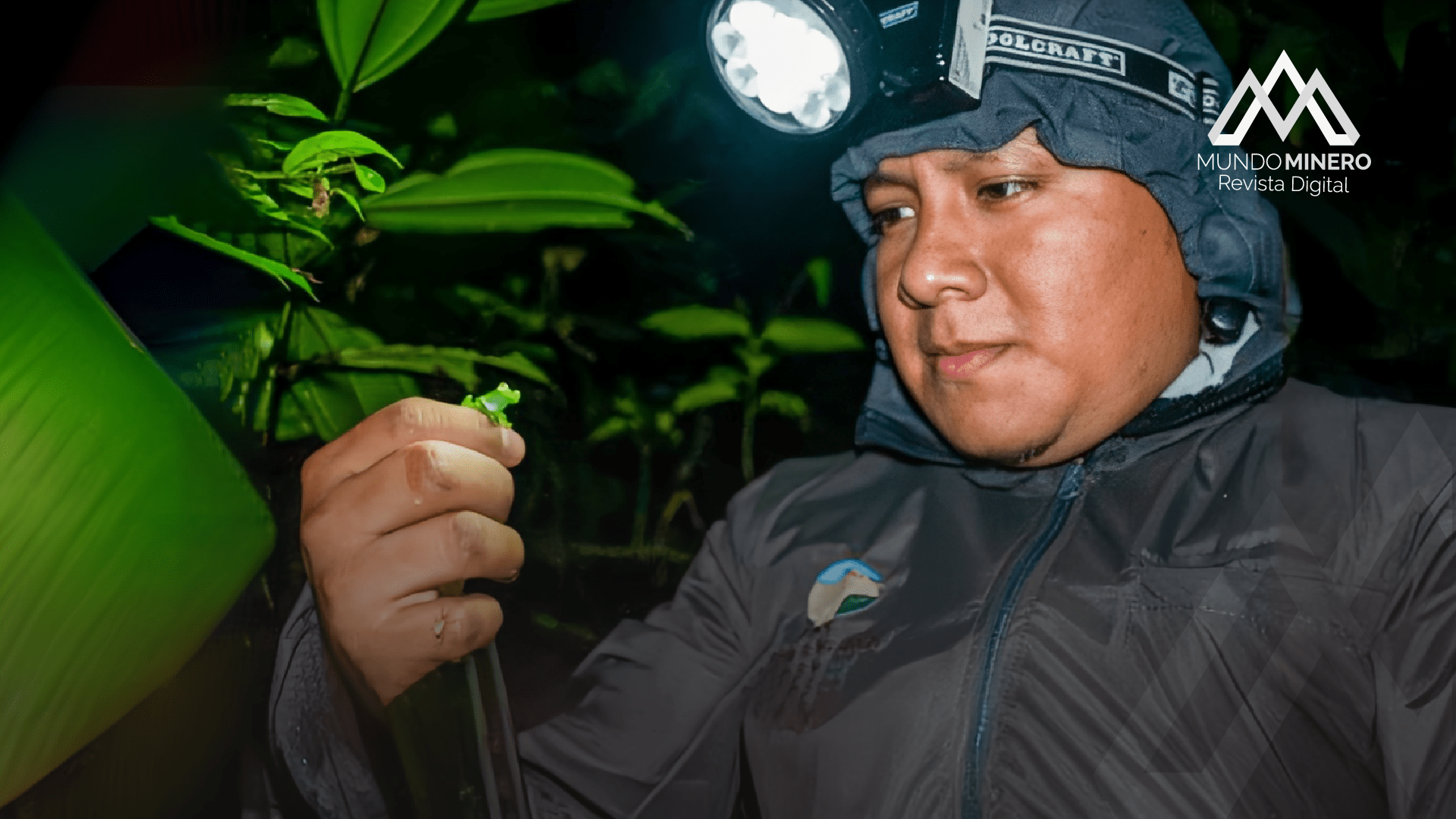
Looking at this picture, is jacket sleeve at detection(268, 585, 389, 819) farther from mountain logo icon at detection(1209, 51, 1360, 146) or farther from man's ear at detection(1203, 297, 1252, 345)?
mountain logo icon at detection(1209, 51, 1360, 146)

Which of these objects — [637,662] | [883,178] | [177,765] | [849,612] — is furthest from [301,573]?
[883,178]

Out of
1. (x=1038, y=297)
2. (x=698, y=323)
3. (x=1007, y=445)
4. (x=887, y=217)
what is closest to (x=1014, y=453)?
(x=1007, y=445)

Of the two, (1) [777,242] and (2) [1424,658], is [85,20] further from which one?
(2) [1424,658]

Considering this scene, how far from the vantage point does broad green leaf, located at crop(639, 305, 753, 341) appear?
1045mm

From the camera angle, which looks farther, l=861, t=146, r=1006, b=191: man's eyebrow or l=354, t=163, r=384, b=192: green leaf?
l=354, t=163, r=384, b=192: green leaf

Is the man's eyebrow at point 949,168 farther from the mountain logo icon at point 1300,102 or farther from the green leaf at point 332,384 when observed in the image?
the green leaf at point 332,384

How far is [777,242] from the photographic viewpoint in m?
1.04

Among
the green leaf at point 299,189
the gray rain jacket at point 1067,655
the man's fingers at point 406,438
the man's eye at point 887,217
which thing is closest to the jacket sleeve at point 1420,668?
the gray rain jacket at point 1067,655

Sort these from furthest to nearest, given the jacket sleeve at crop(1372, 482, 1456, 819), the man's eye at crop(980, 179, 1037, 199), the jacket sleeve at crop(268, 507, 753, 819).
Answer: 1. the jacket sleeve at crop(268, 507, 753, 819)
2. the man's eye at crop(980, 179, 1037, 199)
3. the jacket sleeve at crop(1372, 482, 1456, 819)

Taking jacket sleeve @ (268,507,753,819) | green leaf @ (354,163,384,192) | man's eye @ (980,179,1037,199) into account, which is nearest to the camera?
man's eye @ (980,179,1037,199)

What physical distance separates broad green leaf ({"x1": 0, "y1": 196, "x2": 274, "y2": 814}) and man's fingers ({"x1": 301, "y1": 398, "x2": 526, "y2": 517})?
0.15 metres

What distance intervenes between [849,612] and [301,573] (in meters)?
0.57

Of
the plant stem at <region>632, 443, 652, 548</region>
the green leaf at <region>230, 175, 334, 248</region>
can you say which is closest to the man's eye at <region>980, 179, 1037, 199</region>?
the plant stem at <region>632, 443, 652, 548</region>

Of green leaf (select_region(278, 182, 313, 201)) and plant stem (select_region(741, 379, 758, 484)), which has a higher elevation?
green leaf (select_region(278, 182, 313, 201))
